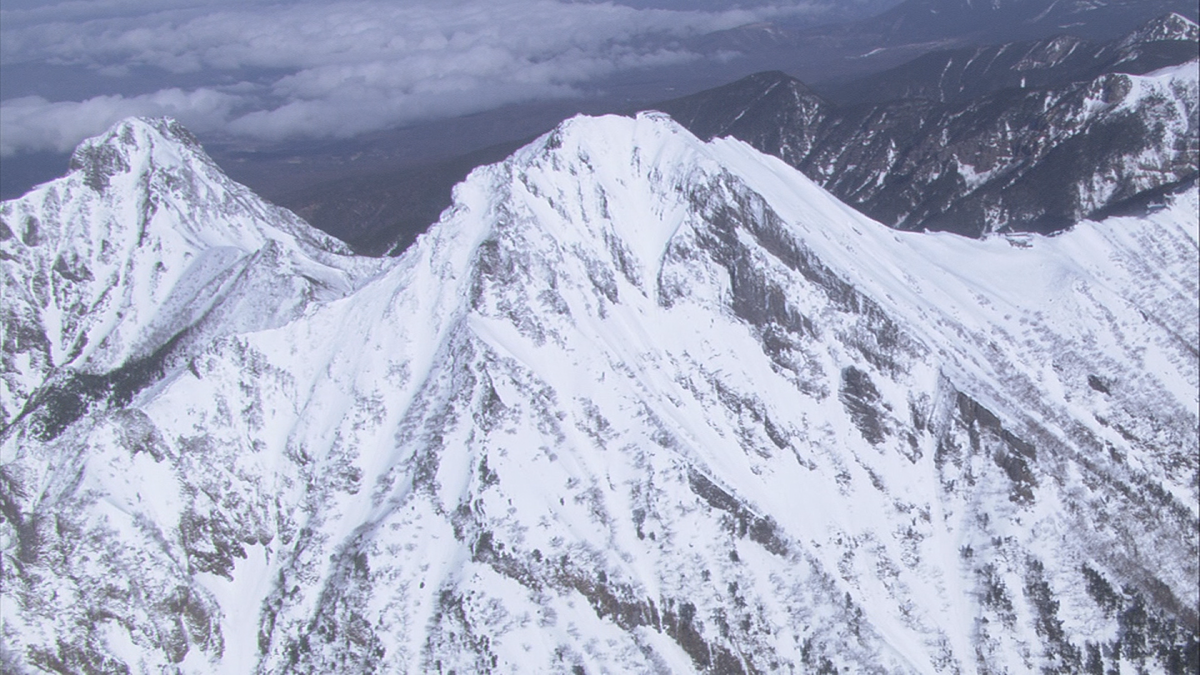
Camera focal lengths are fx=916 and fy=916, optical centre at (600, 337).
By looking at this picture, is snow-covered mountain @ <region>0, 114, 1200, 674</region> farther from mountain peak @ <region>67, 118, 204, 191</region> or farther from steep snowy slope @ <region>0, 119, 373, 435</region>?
mountain peak @ <region>67, 118, 204, 191</region>

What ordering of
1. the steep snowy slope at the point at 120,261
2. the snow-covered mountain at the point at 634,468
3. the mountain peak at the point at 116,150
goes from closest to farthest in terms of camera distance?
the snow-covered mountain at the point at 634,468, the steep snowy slope at the point at 120,261, the mountain peak at the point at 116,150

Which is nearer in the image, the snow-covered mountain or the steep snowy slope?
the snow-covered mountain

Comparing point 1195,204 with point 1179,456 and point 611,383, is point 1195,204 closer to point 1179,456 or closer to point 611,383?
point 1179,456

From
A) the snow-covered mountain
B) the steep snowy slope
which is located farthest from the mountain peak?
the snow-covered mountain

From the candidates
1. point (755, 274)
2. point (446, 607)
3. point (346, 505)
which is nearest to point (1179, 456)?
point (755, 274)

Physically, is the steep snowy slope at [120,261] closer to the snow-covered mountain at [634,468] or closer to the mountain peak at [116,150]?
the mountain peak at [116,150]

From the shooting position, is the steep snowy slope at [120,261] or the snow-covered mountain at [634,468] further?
the steep snowy slope at [120,261]

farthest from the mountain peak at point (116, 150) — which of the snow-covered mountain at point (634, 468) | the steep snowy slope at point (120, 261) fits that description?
the snow-covered mountain at point (634, 468)
